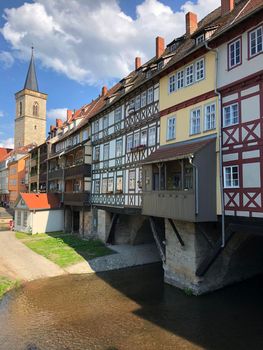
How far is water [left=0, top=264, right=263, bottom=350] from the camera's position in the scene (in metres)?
11.1

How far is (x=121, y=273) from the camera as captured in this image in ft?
66.4

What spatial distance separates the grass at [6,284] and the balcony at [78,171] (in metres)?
12.9

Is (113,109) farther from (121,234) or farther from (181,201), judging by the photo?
(181,201)

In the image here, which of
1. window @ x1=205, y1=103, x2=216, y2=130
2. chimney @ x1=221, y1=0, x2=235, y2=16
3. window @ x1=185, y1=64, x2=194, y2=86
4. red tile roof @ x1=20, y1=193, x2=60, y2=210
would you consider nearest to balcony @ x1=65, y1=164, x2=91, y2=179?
red tile roof @ x1=20, y1=193, x2=60, y2=210

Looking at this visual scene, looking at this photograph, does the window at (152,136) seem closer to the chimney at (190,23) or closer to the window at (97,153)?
the chimney at (190,23)

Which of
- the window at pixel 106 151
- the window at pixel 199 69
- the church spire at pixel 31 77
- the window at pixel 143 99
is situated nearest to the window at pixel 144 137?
the window at pixel 143 99

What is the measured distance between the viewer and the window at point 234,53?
1318 centimetres

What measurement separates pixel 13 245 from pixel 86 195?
7766mm

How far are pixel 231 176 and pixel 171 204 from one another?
322 centimetres

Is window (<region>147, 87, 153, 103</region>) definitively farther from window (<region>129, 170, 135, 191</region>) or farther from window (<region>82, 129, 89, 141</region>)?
window (<region>82, 129, 89, 141</region>)

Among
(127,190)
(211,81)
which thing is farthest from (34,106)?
(211,81)

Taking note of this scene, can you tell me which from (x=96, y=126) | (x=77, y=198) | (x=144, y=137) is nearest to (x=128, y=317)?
(x=144, y=137)

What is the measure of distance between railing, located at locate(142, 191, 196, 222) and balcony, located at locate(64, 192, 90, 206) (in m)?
12.3

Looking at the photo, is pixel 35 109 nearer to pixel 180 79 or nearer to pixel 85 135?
pixel 85 135
